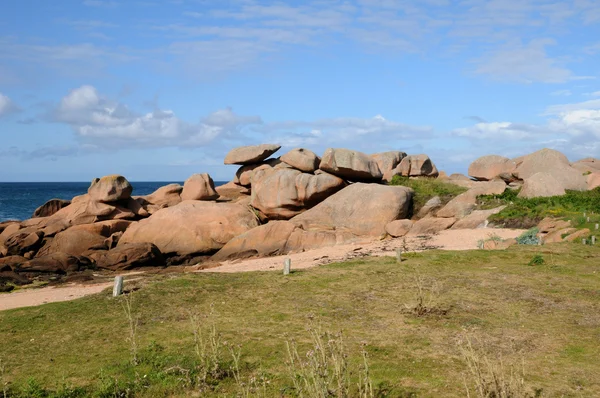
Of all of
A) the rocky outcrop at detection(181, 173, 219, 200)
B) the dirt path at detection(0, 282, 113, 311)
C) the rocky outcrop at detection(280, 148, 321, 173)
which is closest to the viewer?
the dirt path at detection(0, 282, 113, 311)

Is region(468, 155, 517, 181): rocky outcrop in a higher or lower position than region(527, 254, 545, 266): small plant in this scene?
higher

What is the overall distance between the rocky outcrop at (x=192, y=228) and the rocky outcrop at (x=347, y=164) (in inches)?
254

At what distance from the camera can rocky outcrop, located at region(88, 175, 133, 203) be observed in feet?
125

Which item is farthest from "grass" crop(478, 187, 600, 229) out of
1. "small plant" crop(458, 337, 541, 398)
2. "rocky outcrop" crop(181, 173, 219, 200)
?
"small plant" crop(458, 337, 541, 398)

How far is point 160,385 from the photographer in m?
9.98

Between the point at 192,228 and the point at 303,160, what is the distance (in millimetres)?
9728

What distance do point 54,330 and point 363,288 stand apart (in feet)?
28.3

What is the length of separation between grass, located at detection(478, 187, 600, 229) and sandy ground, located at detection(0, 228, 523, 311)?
1.46m

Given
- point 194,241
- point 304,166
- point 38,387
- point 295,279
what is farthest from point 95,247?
point 38,387

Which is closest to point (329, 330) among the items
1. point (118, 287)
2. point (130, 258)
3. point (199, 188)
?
point (118, 287)

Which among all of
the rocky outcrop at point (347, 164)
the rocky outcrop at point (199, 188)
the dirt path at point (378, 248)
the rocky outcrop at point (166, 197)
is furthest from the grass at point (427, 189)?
the rocky outcrop at point (166, 197)

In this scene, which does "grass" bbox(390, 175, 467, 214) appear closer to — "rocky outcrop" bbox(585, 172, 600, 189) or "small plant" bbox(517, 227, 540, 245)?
"rocky outcrop" bbox(585, 172, 600, 189)

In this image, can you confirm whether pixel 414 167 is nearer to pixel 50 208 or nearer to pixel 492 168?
pixel 492 168

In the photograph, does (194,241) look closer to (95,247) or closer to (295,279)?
(95,247)
